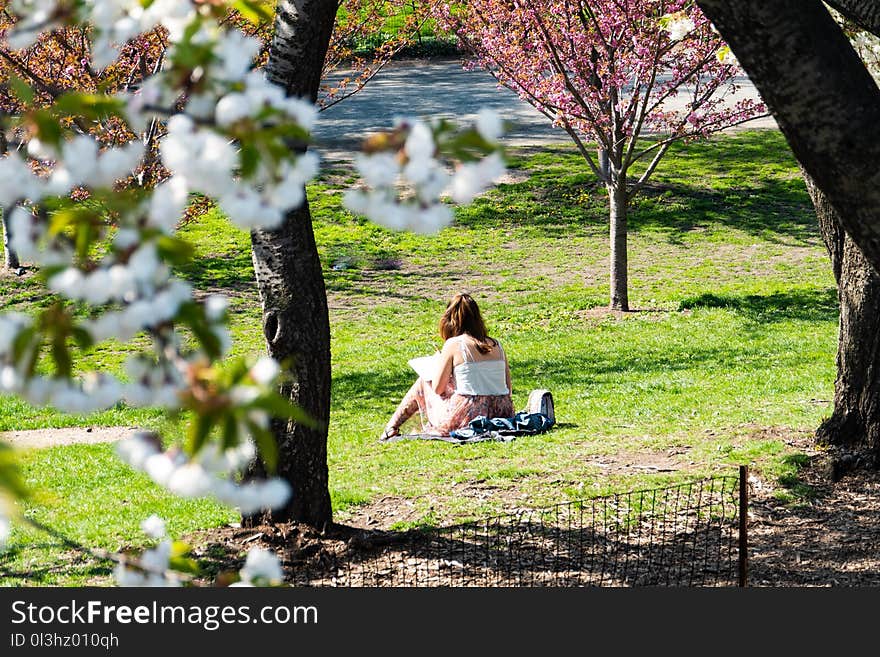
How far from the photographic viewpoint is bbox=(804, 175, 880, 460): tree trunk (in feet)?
19.4

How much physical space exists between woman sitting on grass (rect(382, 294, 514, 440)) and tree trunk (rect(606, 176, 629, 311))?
496cm

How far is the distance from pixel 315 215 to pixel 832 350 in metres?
8.70

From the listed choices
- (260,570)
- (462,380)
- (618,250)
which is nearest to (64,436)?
(462,380)

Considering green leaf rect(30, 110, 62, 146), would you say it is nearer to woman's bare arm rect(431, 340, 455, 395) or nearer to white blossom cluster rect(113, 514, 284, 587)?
white blossom cluster rect(113, 514, 284, 587)

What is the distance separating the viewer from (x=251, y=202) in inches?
62.4

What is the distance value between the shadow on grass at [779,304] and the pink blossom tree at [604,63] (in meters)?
1.01

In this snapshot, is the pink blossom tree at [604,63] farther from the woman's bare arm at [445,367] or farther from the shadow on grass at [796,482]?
the shadow on grass at [796,482]

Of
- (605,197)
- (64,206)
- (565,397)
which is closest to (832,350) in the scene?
(565,397)

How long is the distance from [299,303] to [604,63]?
25.6 feet

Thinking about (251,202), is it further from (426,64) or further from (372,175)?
(426,64)

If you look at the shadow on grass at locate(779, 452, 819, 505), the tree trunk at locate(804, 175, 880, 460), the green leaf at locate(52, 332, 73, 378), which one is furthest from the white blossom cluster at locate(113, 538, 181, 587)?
the tree trunk at locate(804, 175, 880, 460)

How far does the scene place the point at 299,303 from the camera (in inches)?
195

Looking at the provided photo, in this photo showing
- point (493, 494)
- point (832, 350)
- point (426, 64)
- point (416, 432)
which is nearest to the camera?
point (493, 494)

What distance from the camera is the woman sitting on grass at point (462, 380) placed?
802cm
